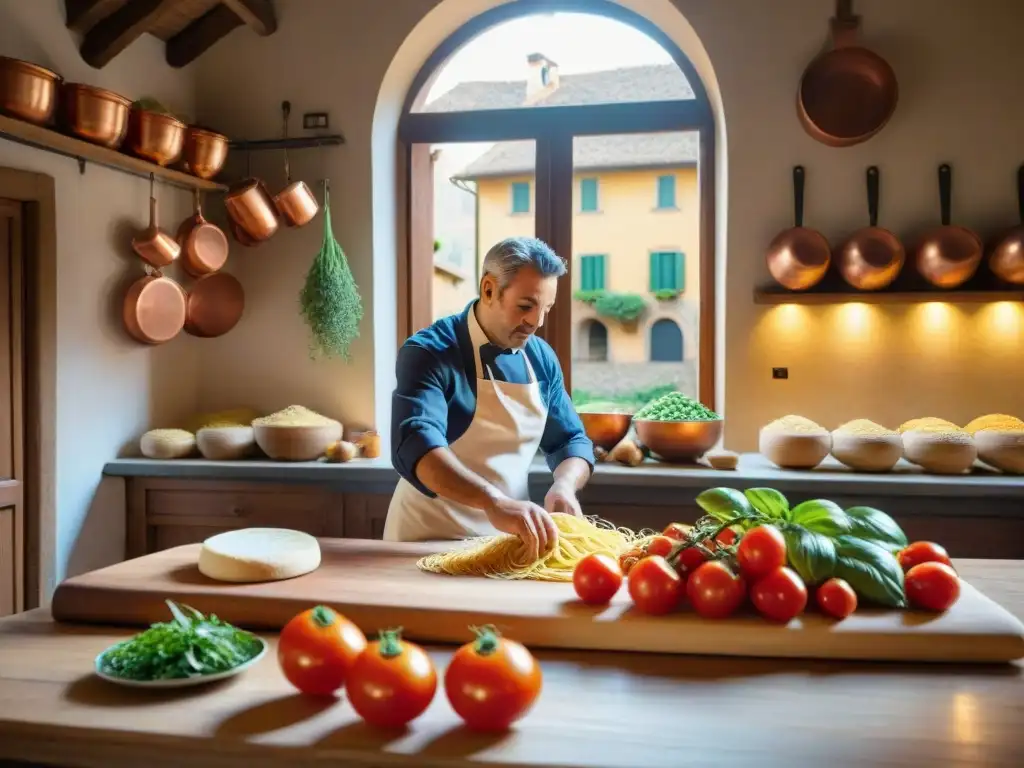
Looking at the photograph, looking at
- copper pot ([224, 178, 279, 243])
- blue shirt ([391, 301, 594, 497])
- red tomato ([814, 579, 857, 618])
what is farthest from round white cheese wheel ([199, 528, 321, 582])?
copper pot ([224, 178, 279, 243])

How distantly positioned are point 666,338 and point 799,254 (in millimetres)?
749

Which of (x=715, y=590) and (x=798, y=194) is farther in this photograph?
(x=798, y=194)

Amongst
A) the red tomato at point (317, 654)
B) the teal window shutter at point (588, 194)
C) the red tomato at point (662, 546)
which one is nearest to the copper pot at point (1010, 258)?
the teal window shutter at point (588, 194)

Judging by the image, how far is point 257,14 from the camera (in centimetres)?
359

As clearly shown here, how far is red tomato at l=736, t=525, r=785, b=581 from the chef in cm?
51

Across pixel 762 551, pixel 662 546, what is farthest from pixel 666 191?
pixel 762 551

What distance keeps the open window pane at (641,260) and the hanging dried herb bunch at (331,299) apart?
1.01m

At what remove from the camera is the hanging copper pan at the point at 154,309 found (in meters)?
3.33

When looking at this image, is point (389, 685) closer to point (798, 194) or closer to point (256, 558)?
point (256, 558)

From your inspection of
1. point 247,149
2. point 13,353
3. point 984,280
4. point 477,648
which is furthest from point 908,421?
point 13,353

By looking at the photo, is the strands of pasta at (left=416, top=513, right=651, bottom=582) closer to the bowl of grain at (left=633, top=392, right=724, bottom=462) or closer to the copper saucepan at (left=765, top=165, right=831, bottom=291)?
the bowl of grain at (left=633, top=392, right=724, bottom=462)

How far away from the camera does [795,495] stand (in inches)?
113

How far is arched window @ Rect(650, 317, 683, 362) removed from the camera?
3791mm

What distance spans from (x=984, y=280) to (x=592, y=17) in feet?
6.60
